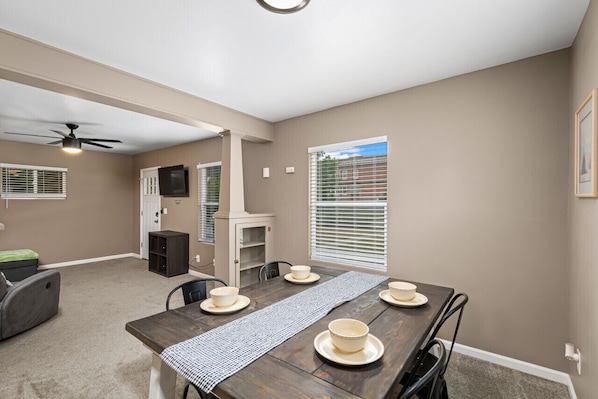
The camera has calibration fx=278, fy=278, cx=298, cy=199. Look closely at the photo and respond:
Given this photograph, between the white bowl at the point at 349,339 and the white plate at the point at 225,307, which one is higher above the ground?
the white bowl at the point at 349,339

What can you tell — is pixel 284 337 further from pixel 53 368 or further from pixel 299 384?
pixel 53 368

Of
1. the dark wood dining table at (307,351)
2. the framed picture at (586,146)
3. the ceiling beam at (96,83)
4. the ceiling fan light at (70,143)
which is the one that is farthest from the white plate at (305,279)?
the ceiling fan light at (70,143)

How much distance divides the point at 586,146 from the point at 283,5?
192cm

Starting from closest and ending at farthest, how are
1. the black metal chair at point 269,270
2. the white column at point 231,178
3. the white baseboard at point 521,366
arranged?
the white baseboard at point 521,366 < the black metal chair at point 269,270 < the white column at point 231,178

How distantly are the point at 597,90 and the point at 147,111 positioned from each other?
3.32 m

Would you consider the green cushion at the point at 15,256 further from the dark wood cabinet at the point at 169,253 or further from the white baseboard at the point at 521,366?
the white baseboard at the point at 521,366

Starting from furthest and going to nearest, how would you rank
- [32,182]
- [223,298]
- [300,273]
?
[32,182] < [300,273] < [223,298]

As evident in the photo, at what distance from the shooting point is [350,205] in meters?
3.27

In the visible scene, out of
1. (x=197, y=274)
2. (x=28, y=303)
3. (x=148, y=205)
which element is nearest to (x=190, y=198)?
(x=197, y=274)

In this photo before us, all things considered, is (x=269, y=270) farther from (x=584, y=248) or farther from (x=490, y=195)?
(x=584, y=248)

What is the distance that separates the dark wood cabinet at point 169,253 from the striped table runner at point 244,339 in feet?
13.0

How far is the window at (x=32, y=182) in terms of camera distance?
506 cm

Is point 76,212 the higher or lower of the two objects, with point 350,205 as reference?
lower

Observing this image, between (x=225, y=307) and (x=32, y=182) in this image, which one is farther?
(x=32, y=182)
